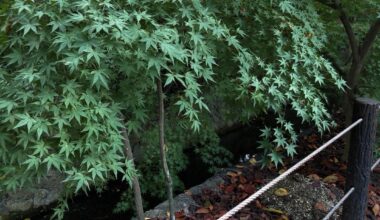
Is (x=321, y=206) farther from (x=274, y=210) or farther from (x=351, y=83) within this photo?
(x=351, y=83)

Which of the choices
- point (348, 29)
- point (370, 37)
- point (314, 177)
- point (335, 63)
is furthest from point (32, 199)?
point (370, 37)

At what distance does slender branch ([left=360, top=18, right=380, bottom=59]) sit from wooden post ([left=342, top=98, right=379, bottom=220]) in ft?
5.14

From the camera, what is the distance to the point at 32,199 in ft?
15.3

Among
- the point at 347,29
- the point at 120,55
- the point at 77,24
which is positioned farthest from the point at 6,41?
the point at 347,29

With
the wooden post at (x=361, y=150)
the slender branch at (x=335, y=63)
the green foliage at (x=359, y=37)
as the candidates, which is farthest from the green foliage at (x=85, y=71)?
the slender branch at (x=335, y=63)

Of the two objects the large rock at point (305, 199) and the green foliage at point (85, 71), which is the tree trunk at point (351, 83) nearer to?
the large rock at point (305, 199)

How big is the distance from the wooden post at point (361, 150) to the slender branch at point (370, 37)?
1566 mm

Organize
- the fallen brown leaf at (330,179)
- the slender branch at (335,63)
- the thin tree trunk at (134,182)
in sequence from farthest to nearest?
the slender branch at (335,63)
the fallen brown leaf at (330,179)
the thin tree trunk at (134,182)

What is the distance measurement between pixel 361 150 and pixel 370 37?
5.92ft

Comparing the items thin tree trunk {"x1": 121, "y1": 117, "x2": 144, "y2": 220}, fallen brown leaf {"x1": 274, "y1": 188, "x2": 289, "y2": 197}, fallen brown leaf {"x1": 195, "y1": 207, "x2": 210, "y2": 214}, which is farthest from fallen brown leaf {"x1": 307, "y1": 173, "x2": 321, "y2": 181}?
thin tree trunk {"x1": 121, "y1": 117, "x2": 144, "y2": 220}

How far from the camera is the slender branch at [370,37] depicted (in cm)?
381

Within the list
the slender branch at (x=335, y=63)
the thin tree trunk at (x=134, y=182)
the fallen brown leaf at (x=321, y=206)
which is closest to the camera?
the thin tree trunk at (x=134, y=182)

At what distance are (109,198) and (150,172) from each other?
677 millimetres

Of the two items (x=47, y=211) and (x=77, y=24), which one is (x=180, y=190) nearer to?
(x=47, y=211)
